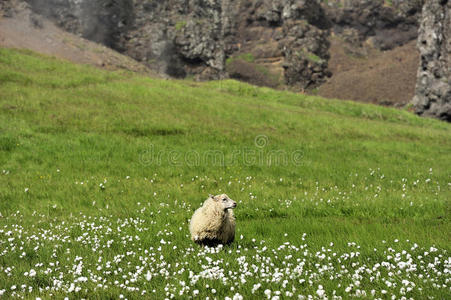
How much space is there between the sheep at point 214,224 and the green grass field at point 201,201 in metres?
0.33

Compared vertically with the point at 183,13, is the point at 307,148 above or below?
below

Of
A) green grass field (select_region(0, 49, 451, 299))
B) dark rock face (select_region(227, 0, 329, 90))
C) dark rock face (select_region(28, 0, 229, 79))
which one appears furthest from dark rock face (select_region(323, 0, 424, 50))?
green grass field (select_region(0, 49, 451, 299))

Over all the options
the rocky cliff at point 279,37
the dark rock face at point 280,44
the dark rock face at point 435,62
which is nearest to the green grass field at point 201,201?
the dark rock face at point 435,62

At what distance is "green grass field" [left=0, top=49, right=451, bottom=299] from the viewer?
4895 millimetres

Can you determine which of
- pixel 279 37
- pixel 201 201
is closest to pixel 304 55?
pixel 279 37

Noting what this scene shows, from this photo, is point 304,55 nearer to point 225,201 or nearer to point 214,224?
point 225,201

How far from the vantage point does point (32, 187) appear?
1208 cm

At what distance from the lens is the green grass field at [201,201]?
489 centimetres

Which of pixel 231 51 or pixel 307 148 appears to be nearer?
pixel 307 148

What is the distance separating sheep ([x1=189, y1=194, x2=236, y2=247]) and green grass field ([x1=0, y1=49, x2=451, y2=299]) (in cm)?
33

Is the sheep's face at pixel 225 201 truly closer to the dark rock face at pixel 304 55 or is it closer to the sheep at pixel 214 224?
the sheep at pixel 214 224

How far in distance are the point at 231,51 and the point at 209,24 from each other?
30.4 m

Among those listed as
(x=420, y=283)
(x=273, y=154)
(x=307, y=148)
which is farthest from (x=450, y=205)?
(x=307, y=148)

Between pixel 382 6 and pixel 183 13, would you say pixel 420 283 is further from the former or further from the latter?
pixel 382 6
